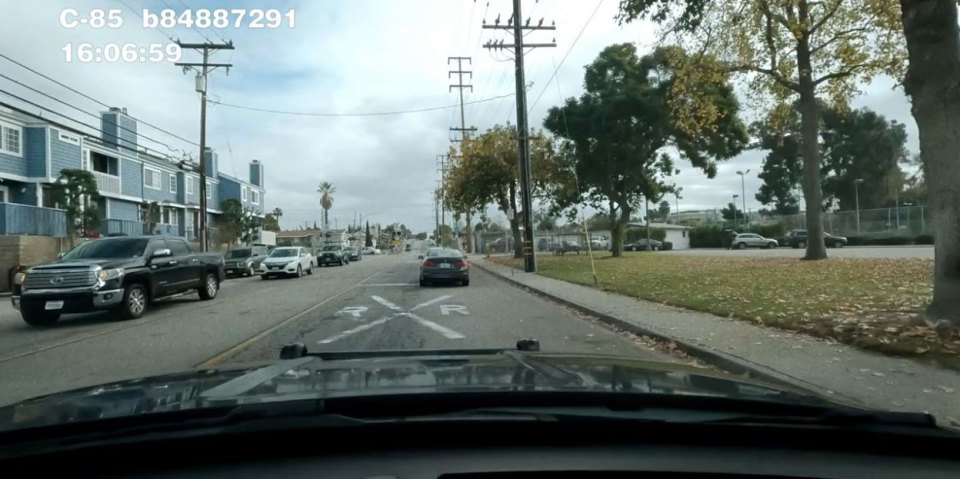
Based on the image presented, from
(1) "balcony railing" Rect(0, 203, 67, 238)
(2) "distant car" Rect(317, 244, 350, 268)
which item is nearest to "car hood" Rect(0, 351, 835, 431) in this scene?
(1) "balcony railing" Rect(0, 203, 67, 238)

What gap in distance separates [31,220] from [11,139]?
5169 millimetres

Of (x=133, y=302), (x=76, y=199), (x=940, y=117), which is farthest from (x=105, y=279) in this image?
(x=76, y=199)

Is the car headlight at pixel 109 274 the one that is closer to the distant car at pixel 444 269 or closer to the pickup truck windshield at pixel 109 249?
the pickup truck windshield at pixel 109 249

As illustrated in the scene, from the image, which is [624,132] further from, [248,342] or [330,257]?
[248,342]

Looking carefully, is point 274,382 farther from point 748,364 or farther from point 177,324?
point 177,324

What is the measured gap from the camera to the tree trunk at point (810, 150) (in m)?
25.2

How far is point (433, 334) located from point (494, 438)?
8.85m

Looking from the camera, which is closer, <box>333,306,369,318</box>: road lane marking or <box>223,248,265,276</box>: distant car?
<box>333,306,369,318</box>: road lane marking

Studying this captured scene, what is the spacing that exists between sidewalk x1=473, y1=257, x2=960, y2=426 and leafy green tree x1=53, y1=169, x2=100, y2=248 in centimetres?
2897

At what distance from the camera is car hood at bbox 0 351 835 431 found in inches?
109

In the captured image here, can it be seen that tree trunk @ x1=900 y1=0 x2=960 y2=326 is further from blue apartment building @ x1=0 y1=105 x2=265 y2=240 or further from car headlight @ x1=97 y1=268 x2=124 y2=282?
blue apartment building @ x1=0 y1=105 x2=265 y2=240

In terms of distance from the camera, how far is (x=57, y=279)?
13648 mm

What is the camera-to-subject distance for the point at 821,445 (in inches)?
98.1

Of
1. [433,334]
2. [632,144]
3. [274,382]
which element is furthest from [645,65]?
[274,382]
